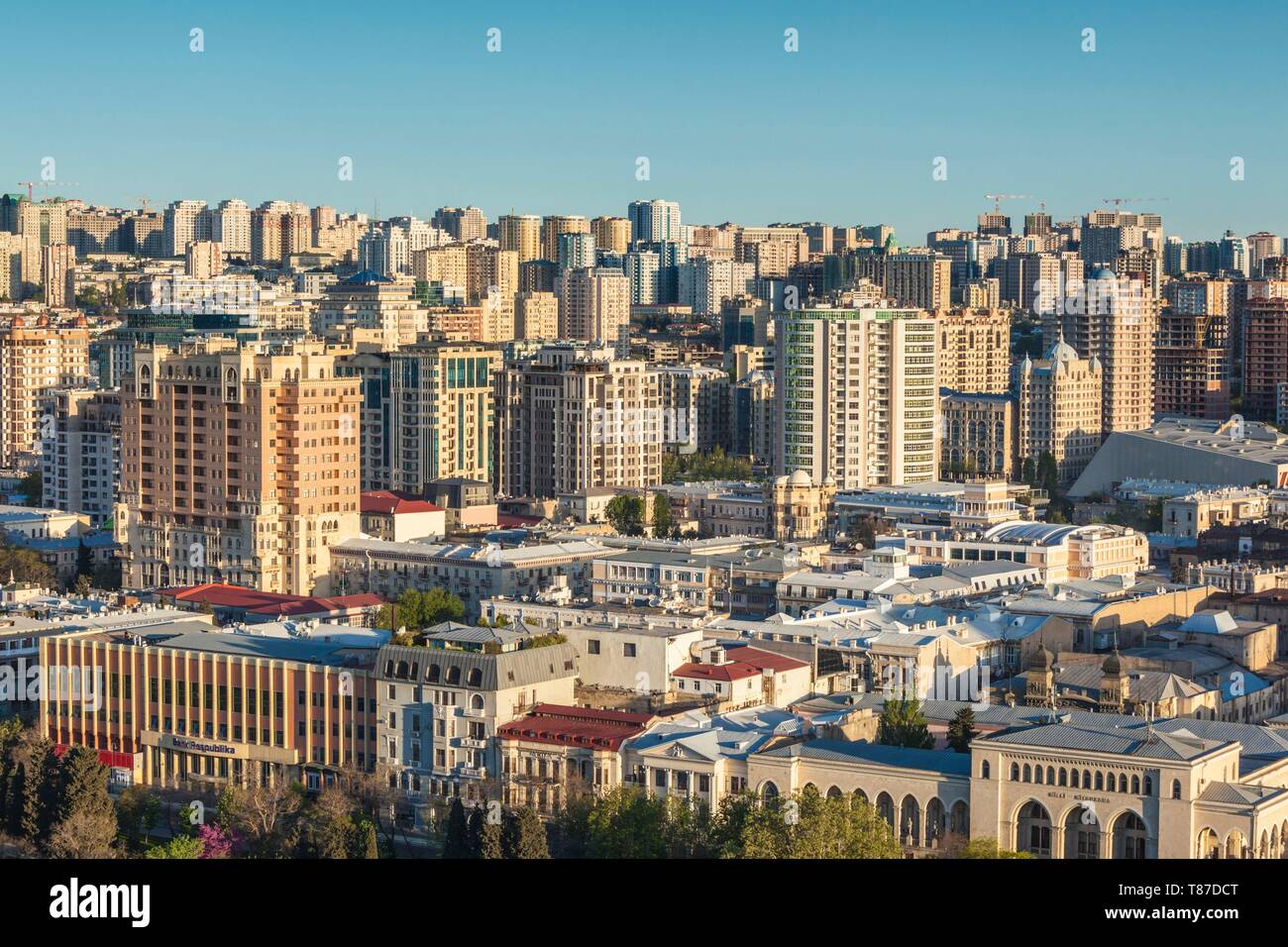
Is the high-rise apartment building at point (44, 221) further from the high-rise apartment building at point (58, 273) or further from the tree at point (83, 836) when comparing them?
the tree at point (83, 836)

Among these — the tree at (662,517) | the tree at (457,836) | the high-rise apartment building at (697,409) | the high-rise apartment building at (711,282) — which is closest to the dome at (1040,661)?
the tree at (457,836)

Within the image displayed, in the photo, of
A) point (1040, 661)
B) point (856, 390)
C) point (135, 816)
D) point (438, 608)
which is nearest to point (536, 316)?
point (856, 390)

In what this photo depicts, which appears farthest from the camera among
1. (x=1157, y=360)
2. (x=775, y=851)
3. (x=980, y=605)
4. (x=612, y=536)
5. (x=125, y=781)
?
(x=1157, y=360)

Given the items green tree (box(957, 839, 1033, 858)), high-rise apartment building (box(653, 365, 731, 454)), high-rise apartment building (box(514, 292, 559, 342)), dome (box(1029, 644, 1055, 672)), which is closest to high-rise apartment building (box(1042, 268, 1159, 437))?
high-rise apartment building (box(653, 365, 731, 454))
